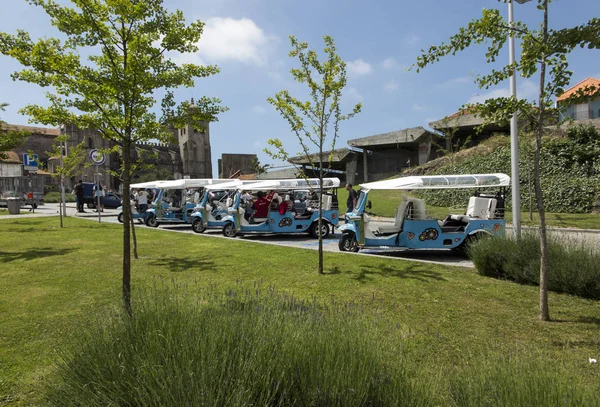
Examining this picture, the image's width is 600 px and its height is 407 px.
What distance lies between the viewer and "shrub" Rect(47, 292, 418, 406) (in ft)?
7.09

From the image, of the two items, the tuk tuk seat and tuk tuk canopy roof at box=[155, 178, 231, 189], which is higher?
tuk tuk canopy roof at box=[155, 178, 231, 189]

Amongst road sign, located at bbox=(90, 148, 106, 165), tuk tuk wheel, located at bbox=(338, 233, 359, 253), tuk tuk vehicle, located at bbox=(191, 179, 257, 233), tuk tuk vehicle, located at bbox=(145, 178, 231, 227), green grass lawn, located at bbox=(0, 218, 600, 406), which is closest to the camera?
green grass lawn, located at bbox=(0, 218, 600, 406)

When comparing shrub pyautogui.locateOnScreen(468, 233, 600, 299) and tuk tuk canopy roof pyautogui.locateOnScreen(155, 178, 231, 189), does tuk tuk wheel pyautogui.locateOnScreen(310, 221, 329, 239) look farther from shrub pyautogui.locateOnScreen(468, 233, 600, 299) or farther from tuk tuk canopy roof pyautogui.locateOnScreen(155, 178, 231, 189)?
shrub pyautogui.locateOnScreen(468, 233, 600, 299)

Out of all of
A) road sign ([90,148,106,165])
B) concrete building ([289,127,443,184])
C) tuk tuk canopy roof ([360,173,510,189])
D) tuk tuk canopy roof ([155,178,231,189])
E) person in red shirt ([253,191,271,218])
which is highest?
Result: concrete building ([289,127,443,184])

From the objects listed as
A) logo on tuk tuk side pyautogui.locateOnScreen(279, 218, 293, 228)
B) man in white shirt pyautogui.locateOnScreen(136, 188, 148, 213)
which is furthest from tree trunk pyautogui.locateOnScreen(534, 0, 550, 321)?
man in white shirt pyautogui.locateOnScreen(136, 188, 148, 213)

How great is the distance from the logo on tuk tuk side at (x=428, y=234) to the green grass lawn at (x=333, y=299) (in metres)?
1.75

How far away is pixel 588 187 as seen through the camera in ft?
69.9

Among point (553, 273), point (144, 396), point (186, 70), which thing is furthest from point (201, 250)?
point (144, 396)

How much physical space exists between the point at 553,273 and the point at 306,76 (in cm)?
565

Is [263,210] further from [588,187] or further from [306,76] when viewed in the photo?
[588,187]

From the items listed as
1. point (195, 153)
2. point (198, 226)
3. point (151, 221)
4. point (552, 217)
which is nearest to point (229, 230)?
point (198, 226)

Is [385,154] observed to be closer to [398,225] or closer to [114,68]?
[398,225]

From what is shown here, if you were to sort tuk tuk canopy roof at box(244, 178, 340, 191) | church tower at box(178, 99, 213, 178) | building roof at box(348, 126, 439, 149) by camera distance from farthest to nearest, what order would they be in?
church tower at box(178, 99, 213, 178) < building roof at box(348, 126, 439, 149) < tuk tuk canopy roof at box(244, 178, 340, 191)

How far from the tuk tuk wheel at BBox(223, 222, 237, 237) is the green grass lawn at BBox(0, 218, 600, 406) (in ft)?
11.1
